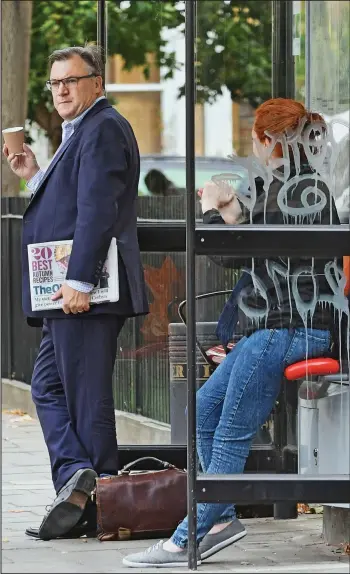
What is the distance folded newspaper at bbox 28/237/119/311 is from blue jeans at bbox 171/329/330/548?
27.5 inches

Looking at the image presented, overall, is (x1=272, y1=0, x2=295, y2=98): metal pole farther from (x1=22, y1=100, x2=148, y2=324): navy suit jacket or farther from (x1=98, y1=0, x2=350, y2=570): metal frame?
(x1=98, y1=0, x2=350, y2=570): metal frame

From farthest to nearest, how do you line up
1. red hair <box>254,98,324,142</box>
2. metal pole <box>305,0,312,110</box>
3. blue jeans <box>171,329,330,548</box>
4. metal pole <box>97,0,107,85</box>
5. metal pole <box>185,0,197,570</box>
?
1. metal pole <box>97,0,107,85</box>
2. metal pole <box>305,0,312,110</box>
3. red hair <box>254,98,324,142</box>
4. blue jeans <box>171,329,330,548</box>
5. metal pole <box>185,0,197,570</box>

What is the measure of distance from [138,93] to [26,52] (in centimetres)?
696

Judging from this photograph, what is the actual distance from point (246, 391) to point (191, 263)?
0.52 meters

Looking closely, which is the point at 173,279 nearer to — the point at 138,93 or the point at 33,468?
the point at 33,468

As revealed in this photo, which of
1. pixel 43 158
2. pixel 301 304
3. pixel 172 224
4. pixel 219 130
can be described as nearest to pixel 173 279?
pixel 172 224

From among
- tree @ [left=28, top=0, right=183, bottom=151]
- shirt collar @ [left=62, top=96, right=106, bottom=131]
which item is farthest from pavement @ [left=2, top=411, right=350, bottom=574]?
tree @ [left=28, top=0, right=183, bottom=151]

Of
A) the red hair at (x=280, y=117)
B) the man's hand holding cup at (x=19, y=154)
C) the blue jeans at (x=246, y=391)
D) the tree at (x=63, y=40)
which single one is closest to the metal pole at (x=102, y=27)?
the man's hand holding cup at (x=19, y=154)

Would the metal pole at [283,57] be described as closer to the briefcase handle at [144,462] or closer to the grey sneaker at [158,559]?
the briefcase handle at [144,462]

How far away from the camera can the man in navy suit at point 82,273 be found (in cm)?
611

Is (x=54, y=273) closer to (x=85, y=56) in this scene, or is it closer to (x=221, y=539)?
(x=85, y=56)

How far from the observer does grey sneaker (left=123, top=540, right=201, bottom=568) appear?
5.59 meters

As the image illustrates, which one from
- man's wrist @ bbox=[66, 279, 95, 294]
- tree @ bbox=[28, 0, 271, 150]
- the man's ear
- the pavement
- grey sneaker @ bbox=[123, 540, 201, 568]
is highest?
tree @ bbox=[28, 0, 271, 150]

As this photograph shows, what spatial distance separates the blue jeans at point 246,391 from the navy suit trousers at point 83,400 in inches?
27.4
